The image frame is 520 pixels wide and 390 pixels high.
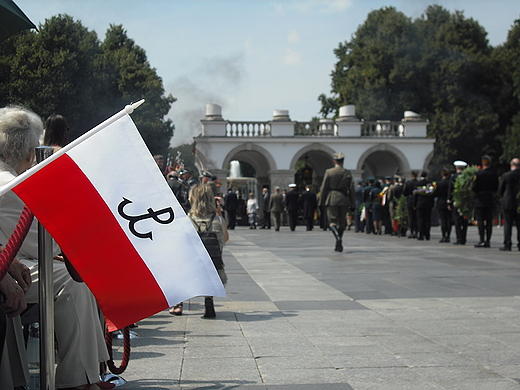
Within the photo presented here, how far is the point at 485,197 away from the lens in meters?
16.2

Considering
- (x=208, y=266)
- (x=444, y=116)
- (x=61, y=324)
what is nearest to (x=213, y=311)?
(x=61, y=324)

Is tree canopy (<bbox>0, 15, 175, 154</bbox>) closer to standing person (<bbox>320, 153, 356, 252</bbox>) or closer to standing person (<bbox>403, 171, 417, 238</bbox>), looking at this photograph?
standing person (<bbox>320, 153, 356, 252</bbox>)

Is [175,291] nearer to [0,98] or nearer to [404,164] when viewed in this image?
[0,98]

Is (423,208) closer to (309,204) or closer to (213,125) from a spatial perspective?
(309,204)

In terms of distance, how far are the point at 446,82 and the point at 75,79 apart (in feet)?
90.2

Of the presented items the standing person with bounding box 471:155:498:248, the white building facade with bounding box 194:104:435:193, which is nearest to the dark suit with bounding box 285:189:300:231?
the white building facade with bounding box 194:104:435:193

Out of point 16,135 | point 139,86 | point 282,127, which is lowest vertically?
point 16,135

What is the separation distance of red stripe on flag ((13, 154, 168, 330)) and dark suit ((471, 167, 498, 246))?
1426 cm

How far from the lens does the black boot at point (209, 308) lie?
688cm

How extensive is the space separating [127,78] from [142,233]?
40647 mm

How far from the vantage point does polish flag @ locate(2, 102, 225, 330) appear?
9.87ft

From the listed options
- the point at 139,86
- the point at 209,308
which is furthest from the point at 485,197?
the point at 139,86

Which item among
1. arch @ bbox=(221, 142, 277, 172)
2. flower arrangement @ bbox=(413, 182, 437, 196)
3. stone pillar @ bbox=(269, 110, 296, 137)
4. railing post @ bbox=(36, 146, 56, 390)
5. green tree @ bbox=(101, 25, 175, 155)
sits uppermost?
green tree @ bbox=(101, 25, 175, 155)

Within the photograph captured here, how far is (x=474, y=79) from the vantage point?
4938 centimetres
